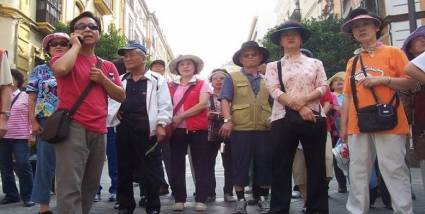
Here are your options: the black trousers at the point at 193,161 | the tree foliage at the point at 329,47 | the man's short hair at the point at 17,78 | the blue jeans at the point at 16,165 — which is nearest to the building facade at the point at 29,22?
the tree foliage at the point at 329,47

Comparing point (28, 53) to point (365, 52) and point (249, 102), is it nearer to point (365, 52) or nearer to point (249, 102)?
point (249, 102)

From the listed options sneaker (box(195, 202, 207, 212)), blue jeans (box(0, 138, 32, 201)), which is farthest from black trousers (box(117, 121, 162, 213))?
blue jeans (box(0, 138, 32, 201))

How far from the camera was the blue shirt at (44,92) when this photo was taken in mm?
5211

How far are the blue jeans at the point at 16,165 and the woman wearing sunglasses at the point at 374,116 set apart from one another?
4.36 meters

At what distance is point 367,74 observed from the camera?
427 centimetres

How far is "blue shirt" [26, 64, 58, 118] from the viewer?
5211mm

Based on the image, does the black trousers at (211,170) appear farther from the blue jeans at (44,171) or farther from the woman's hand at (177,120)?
the blue jeans at (44,171)

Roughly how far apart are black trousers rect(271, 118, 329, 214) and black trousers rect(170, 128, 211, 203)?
1.29 m

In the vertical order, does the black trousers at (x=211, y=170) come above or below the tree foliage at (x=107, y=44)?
below

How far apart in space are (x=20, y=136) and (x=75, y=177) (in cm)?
336

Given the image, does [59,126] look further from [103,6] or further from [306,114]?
[103,6]

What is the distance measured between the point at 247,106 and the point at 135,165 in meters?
1.48

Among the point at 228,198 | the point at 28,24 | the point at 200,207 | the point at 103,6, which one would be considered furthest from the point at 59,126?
the point at 103,6

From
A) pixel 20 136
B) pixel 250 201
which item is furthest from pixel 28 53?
pixel 250 201
